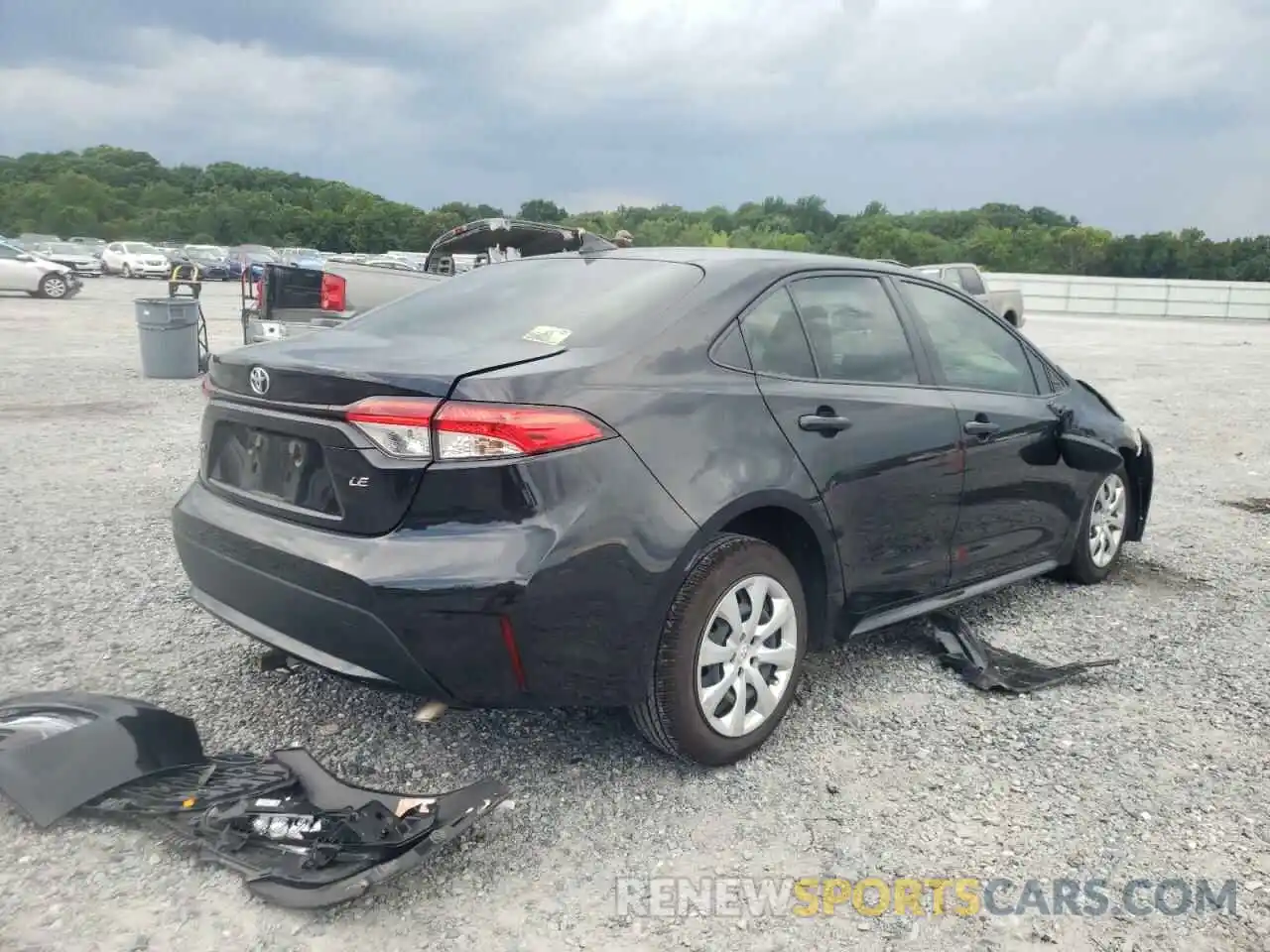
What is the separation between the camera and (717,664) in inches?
127

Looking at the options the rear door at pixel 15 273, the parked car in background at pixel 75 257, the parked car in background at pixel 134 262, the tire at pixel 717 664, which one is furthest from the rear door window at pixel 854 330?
the parked car in background at pixel 75 257

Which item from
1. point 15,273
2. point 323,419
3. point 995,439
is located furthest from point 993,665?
point 15,273

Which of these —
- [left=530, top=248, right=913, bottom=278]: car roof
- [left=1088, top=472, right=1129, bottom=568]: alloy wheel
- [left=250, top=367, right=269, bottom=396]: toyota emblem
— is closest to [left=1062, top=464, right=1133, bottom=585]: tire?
[left=1088, top=472, right=1129, bottom=568]: alloy wheel

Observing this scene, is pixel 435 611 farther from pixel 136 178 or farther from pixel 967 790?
pixel 136 178

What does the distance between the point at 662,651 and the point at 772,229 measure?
241 ft

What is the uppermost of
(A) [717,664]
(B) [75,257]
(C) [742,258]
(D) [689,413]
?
(B) [75,257]

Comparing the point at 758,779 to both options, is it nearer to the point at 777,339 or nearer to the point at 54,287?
the point at 777,339

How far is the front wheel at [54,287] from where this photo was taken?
27734 millimetres

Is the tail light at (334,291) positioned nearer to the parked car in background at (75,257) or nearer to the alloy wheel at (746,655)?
the alloy wheel at (746,655)

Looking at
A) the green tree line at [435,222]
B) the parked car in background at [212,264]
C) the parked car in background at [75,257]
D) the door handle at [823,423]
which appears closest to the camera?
the door handle at [823,423]

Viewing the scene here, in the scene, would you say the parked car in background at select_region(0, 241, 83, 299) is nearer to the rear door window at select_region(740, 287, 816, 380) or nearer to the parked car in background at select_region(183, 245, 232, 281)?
the parked car in background at select_region(183, 245, 232, 281)

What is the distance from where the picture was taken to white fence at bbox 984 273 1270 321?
40.4m

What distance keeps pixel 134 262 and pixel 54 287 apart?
17947mm

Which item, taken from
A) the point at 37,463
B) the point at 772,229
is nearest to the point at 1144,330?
the point at 37,463
